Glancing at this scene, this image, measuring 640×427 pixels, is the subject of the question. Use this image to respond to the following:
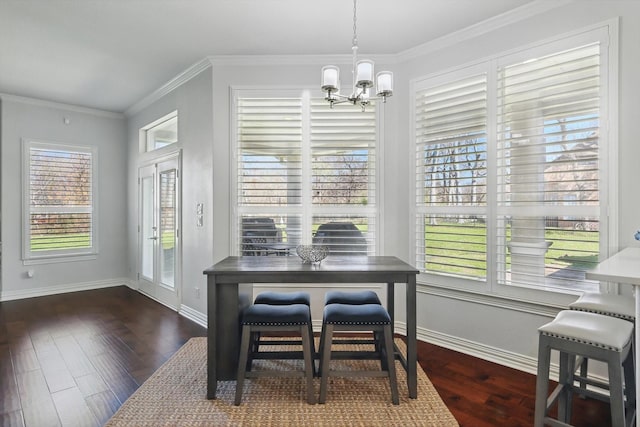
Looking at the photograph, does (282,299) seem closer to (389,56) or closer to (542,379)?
(542,379)

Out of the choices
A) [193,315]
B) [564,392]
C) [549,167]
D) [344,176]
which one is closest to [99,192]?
[193,315]

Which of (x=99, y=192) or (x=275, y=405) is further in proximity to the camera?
(x=99, y=192)

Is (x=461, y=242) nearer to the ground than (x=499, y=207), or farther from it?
nearer to the ground

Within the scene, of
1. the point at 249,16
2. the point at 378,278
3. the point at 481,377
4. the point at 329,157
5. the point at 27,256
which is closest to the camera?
the point at 378,278

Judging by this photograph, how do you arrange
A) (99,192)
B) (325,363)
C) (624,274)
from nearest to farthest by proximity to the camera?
(624,274) < (325,363) < (99,192)

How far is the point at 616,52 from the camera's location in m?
2.16

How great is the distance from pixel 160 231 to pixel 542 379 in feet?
14.6

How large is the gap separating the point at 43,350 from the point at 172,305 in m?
1.41

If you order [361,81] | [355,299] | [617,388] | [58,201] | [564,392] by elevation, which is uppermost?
[361,81]

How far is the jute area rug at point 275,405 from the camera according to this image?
6.26ft

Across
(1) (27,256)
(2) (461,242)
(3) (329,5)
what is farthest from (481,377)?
(1) (27,256)

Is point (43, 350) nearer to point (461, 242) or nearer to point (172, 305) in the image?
point (172, 305)

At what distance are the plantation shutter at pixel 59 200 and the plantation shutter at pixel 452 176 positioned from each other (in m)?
5.04

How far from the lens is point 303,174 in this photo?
3412mm
